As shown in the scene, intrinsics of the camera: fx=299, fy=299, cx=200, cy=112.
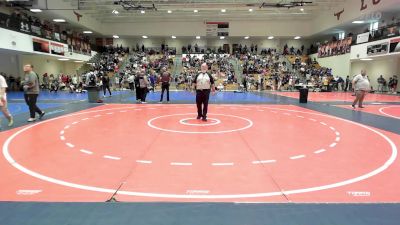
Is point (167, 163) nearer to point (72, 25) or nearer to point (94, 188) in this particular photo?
point (94, 188)

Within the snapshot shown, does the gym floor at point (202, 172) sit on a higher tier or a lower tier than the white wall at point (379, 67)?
lower

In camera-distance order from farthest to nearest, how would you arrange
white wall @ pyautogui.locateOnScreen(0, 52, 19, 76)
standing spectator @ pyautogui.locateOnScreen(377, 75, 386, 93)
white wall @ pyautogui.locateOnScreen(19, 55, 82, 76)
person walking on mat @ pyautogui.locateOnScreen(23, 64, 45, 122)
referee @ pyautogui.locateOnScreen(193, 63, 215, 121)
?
1. white wall @ pyautogui.locateOnScreen(19, 55, 82, 76)
2. standing spectator @ pyautogui.locateOnScreen(377, 75, 386, 93)
3. white wall @ pyautogui.locateOnScreen(0, 52, 19, 76)
4. referee @ pyautogui.locateOnScreen(193, 63, 215, 121)
5. person walking on mat @ pyautogui.locateOnScreen(23, 64, 45, 122)

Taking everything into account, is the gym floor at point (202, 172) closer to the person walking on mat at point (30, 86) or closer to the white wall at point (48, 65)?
the person walking on mat at point (30, 86)

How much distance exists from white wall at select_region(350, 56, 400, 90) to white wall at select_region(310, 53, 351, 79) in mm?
1034

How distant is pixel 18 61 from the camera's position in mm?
31609

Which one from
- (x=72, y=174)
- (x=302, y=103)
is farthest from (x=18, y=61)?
(x=72, y=174)

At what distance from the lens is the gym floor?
3.56 meters

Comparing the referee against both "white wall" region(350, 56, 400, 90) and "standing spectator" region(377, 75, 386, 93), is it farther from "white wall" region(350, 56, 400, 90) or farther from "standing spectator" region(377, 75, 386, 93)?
"white wall" region(350, 56, 400, 90)

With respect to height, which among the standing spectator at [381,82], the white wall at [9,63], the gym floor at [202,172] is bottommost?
the gym floor at [202,172]

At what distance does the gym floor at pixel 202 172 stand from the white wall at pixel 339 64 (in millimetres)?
28830

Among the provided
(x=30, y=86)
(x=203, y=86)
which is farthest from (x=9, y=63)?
(x=203, y=86)

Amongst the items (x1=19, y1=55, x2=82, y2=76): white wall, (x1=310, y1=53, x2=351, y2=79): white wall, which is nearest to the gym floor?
(x1=19, y1=55, x2=82, y2=76): white wall

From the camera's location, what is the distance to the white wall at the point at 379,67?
31297 mm

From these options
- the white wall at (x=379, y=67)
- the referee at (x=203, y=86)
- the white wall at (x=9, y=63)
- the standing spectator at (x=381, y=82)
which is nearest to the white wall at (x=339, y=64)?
the white wall at (x=379, y=67)
